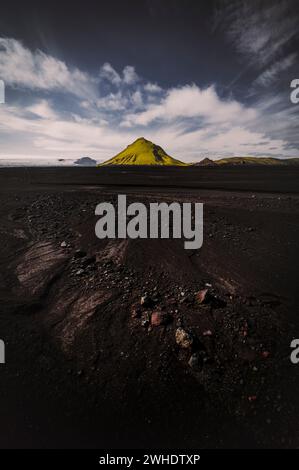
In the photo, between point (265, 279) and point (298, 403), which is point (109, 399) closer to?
point (298, 403)

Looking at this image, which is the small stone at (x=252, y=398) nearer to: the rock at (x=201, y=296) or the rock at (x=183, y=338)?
the rock at (x=183, y=338)

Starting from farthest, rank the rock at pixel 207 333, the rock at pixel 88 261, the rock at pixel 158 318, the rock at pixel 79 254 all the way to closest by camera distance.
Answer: the rock at pixel 79 254, the rock at pixel 88 261, the rock at pixel 158 318, the rock at pixel 207 333

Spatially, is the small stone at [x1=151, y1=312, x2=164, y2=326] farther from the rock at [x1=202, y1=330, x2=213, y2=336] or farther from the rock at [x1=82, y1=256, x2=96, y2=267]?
the rock at [x1=82, y1=256, x2=96, y2=267]

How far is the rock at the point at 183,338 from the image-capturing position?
4078 millimetres

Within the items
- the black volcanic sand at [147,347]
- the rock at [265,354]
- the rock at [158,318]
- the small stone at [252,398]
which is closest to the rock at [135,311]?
the black volcanic sand at [147,347]

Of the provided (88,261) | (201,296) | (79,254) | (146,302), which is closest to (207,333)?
(201,296)

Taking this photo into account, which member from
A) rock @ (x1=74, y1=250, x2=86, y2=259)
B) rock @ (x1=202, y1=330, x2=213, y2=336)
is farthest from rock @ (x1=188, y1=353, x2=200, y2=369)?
rock @ (x1=74, y1=250, x2=86, y2=259)

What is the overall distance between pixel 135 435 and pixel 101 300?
103 inches

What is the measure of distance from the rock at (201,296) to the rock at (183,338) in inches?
36.5

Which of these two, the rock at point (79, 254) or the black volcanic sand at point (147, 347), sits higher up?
the rock at point (79, 254)

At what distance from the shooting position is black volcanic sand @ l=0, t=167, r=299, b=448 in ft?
10.7

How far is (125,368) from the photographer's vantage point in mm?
3928
